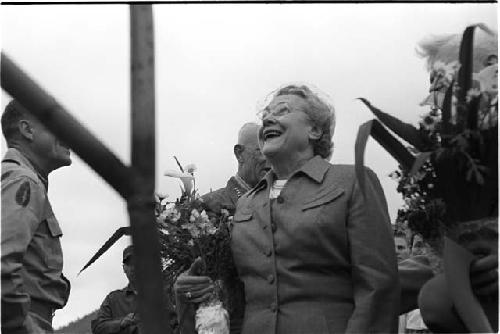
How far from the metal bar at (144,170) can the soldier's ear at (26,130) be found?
2669 mm

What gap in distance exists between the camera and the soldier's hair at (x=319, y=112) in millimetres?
3177

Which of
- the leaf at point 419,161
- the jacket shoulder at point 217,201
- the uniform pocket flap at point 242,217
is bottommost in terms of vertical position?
the jacket shoulder at point 217,201

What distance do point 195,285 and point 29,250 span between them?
722 mm

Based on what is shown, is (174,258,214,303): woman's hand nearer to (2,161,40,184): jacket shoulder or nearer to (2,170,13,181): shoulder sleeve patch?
(2,161,40,184): jacket shoulder

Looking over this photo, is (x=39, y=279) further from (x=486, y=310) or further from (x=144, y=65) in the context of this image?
(x=144, y=65)

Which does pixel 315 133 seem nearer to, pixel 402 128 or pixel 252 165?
pixel 402 128

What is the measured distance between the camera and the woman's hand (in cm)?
306

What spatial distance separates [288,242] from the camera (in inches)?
115

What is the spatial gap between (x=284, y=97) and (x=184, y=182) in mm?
620

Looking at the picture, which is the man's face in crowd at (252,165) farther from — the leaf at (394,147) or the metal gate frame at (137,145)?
the metal gate frame at (137,145)

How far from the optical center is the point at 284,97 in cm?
319

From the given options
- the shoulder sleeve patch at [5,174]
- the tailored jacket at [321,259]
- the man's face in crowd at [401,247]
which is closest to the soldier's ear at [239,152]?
the man's face in crowd at [401,247]

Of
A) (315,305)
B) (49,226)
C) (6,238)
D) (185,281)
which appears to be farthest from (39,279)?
(315,305)

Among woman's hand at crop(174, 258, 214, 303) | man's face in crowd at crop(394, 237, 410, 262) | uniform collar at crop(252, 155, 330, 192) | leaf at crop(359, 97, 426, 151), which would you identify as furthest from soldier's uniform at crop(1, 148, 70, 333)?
man's face in crowd at crop(394, 237, 410, 262)
